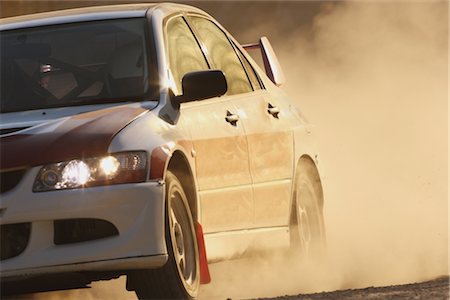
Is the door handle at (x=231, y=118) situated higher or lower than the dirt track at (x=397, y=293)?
higher

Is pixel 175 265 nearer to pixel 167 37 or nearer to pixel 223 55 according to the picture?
pixel 167 37

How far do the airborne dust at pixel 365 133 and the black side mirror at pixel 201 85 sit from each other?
5.40 ft

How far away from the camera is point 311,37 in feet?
73.0

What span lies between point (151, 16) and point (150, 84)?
658 mm

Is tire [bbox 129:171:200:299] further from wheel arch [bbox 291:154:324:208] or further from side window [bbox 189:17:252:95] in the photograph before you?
wheel arch [bbox 291:154:324:208]

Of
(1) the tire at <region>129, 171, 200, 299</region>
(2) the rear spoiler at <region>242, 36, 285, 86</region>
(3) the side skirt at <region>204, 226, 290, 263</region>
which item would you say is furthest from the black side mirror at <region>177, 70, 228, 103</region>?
(2) the rear spoiler at <region>242, 36, 285, 86</region>

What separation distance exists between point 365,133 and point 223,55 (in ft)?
27.9

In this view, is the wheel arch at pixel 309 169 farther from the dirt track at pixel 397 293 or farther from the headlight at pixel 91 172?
the headlight at pixel 91 172

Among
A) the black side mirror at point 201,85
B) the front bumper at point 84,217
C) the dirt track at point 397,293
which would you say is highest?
the black side mirror at point 201,85

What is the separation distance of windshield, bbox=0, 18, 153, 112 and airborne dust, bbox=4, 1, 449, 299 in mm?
1676

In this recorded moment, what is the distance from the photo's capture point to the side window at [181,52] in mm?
9711

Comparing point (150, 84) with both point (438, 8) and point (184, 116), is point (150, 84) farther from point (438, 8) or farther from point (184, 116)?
point (438, 8)

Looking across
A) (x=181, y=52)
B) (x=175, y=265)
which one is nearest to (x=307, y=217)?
(x=181, y=52)

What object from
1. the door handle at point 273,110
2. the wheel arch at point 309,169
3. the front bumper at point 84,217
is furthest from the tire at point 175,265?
the wheel arch at point 309,169
